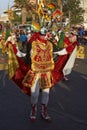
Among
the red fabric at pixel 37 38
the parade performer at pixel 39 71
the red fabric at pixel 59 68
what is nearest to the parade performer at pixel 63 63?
the red fabric at pixel 59 68

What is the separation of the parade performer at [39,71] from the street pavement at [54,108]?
13.4 inches

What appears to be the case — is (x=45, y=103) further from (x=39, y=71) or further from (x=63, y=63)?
(x=63, y=63)

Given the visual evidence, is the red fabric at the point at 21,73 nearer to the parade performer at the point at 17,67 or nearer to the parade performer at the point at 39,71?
the parade performer at the point at 17,67

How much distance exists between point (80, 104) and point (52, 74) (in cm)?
161

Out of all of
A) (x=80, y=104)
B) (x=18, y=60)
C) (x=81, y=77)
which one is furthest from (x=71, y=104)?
(x=81, y=77)

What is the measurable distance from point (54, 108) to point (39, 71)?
162 cm

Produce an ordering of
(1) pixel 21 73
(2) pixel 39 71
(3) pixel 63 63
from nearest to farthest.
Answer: (2) pixel 39 71 → (1) pixel 21 73 → (3) pixel 63 63

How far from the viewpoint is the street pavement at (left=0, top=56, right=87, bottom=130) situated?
8.17m

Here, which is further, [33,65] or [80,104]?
[80,104]

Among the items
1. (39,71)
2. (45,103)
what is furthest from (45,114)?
(39,71)

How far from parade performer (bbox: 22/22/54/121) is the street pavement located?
34cm

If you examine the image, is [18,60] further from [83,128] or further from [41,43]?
[83,128]

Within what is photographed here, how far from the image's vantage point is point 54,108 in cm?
Result: 977

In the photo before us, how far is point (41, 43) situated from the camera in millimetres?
8453
